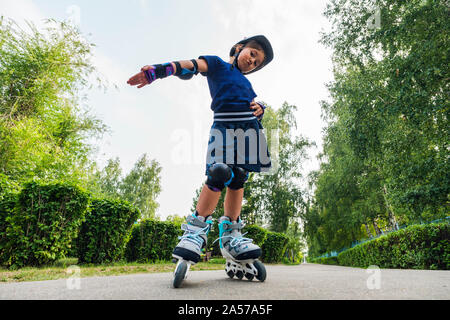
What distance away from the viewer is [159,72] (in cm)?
183

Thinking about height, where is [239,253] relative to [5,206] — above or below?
below

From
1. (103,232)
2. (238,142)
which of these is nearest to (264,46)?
(238,142)

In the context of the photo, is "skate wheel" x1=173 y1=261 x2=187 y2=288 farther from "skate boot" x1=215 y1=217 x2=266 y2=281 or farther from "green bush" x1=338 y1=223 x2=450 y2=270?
"green bush" x1=338 y1=223 x2=450 y2=270

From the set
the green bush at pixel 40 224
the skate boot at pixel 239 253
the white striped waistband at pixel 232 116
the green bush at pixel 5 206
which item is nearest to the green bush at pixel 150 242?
the green bush at pixel 40 224

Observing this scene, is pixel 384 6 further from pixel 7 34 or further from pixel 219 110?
pixel 7 34

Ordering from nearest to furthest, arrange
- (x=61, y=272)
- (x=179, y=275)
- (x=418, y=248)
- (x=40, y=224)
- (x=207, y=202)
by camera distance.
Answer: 1. (x=179, y=275)
2. (x=207, y=202)
3. (x=61, y=272)
4. (x=40, y=224)
5. (x=418, y=248)

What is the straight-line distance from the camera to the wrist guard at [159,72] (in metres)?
1.78

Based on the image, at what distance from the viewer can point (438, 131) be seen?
6.90 m

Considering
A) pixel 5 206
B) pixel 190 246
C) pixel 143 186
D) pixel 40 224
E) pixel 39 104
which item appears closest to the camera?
pixel 190 246

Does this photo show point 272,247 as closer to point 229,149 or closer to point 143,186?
point 229,149

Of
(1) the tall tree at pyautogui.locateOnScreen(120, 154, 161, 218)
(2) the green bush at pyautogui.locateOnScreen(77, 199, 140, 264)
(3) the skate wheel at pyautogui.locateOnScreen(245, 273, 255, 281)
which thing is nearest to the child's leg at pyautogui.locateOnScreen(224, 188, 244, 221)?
(3) the skate wheel at pyautogui.locateOnScreen(245, 273, 255, 281)

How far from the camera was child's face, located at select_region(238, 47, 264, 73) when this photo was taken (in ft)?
7.63

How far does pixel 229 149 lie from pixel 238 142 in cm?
12
